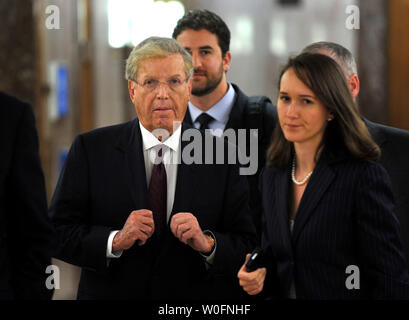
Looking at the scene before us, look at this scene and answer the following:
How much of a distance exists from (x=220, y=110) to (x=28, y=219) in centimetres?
80

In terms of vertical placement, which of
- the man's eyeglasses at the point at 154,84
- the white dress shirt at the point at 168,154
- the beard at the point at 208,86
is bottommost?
the white dress shirt at the point at 168,154

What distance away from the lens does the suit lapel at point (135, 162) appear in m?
1.64

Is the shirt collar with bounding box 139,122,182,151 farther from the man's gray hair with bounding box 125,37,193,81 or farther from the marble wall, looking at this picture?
the marble wall

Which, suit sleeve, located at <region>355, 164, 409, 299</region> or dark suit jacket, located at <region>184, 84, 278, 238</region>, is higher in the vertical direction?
dark suit jacket, located at <region>184, 84, 278, 238</region>

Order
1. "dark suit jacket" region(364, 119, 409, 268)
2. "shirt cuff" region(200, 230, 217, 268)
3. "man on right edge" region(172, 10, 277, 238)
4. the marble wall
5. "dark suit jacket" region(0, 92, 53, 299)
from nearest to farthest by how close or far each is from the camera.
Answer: "dark suit jacket" region(0, 92, 53, 299) < "shirt cuff" region(200, 230, 217, 268) < "dark suit jacket" region(364, 119, 409, 268) < "man on right edge" region(172, 10, 277, 238) < the marble wall

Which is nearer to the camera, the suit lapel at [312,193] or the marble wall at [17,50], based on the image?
the suit lapel at [312,193]

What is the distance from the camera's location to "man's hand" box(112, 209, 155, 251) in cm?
155

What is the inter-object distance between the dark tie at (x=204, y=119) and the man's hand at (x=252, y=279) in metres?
0.59

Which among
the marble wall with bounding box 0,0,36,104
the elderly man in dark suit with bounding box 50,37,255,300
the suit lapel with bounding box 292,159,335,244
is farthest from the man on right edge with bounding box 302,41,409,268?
the marble wall with bounding box 0,0,36,104

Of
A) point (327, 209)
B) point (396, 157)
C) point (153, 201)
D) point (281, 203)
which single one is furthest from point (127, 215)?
point (396, 157)

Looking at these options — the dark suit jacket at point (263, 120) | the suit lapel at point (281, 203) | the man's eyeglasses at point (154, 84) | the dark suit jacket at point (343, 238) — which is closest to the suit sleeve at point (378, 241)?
the dark suit jacket at point (343, 238)

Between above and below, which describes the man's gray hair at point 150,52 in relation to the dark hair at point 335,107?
above

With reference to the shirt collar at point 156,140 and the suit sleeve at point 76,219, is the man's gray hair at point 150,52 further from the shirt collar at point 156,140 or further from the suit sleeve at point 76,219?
the suit sleeve at point 76,219

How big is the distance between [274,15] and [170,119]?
12.9 feet
